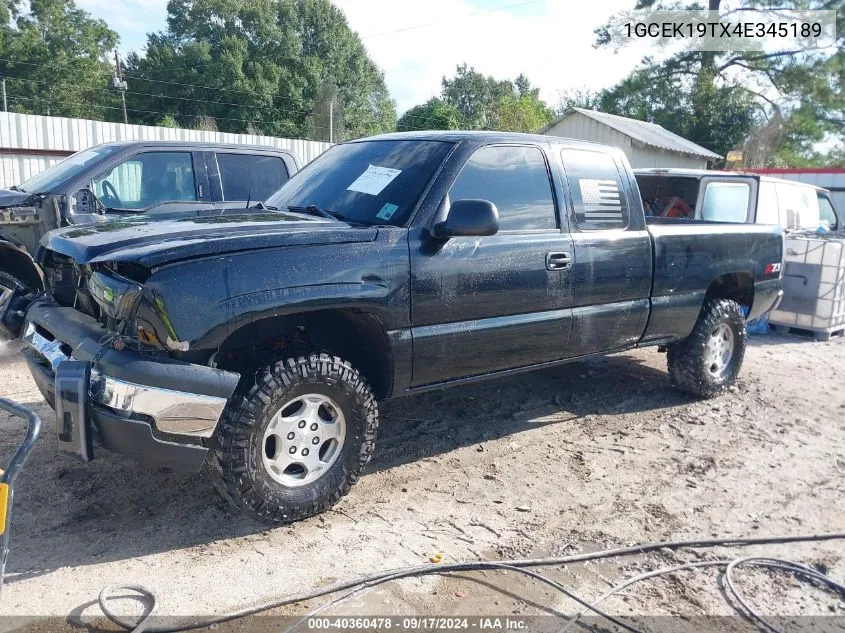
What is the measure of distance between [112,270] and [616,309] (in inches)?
124

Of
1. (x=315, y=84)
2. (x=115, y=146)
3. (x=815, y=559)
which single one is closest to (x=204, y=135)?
(x=115, y=146)

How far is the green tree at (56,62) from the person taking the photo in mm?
36625

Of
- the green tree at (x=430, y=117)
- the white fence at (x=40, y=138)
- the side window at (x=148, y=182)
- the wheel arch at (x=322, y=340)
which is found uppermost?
the green tree at (x=430, y=117)

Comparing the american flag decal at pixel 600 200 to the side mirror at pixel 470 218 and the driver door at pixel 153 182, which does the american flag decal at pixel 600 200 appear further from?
the driver door at pixel 153 182

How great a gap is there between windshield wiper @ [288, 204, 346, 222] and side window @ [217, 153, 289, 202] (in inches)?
109

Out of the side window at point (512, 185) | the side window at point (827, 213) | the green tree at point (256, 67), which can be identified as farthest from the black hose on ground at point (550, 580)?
the green tree at point (256, 67)

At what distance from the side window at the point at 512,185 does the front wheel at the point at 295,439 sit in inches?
51.1

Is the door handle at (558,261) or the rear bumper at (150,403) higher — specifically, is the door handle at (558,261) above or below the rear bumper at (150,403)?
above

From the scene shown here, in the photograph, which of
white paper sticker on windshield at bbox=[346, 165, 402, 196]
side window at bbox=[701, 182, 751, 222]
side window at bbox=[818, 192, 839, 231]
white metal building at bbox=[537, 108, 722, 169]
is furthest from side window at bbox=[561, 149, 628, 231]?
white metal building at bbox=[537, 108, 722, 169]

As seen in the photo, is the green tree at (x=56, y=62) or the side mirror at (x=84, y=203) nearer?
the side mirror at (x=84, y=203)

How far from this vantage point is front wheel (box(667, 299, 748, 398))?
560 cm

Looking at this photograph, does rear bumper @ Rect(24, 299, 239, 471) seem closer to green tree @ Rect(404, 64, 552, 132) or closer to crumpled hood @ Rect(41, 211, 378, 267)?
crumpled hood @ Rect(41, 211, 378, 267)

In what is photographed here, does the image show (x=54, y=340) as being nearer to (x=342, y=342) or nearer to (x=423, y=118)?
(x=342, y=342)

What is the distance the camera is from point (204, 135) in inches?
610
